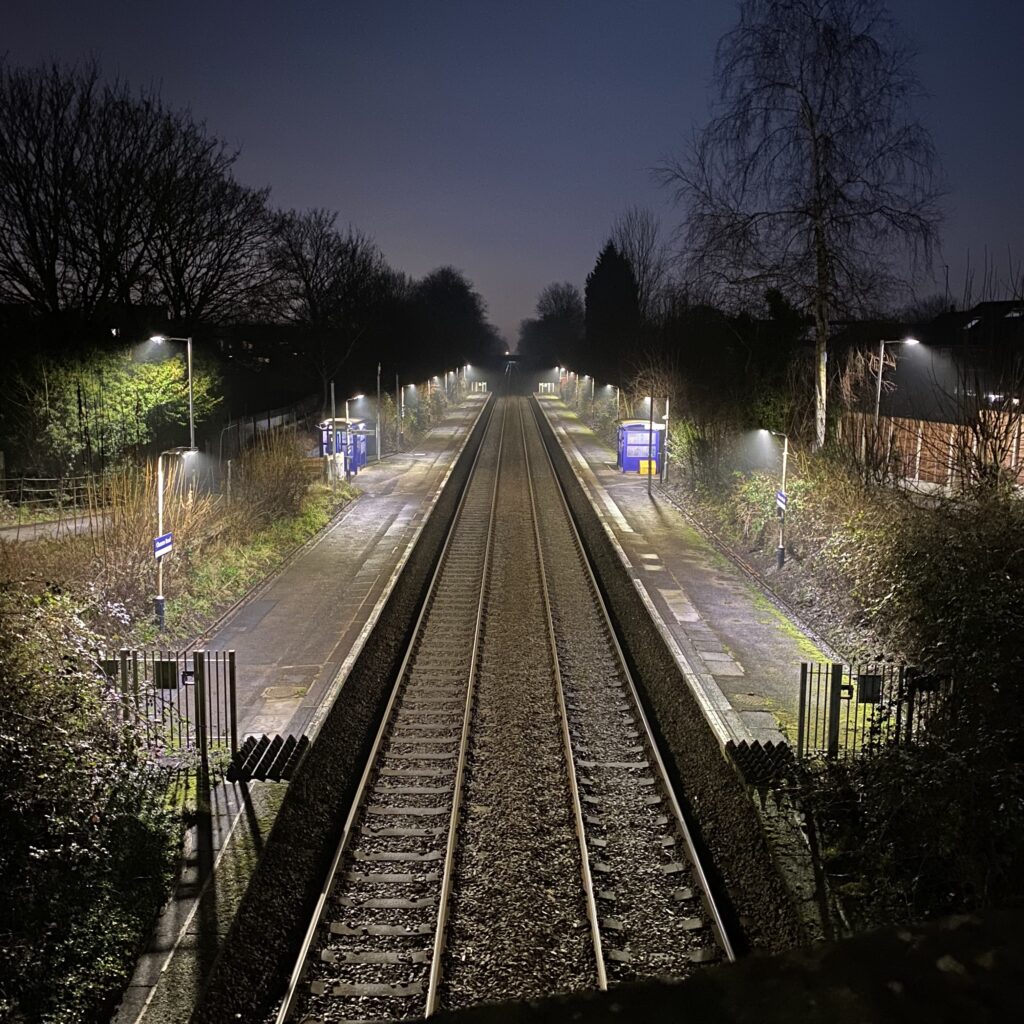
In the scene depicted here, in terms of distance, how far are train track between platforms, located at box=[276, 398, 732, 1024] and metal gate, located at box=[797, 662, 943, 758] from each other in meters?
1.98

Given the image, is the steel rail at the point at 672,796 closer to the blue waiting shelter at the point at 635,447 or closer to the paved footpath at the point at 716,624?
the paved footpath at the point at 716,624

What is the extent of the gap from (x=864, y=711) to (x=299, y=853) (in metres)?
6.83

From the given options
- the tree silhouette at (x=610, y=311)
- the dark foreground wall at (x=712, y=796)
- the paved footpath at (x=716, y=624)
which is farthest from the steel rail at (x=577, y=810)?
the tree silhouette at (x=610, y=311)

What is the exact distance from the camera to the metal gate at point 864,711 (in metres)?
8.94

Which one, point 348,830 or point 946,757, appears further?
point 348,830

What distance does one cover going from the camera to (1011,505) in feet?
35.5

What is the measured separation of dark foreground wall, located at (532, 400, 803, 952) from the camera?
7.72 m

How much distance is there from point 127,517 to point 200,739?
22.7ft

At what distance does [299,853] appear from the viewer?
28.8 feet

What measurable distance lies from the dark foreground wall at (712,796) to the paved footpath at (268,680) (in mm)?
4328

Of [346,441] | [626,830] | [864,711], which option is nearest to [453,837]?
[626,830]

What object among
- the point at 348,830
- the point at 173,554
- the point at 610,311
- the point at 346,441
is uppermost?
the point at 610,311

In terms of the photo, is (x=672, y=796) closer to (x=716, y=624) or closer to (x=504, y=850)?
(x=504, y=850)

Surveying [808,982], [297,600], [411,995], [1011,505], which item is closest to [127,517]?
[297,600]
